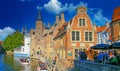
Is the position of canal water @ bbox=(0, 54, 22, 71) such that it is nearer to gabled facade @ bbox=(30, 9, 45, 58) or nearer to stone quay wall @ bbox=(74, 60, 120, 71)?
gabled facade @ bbox=(30, 9, 45, 58)

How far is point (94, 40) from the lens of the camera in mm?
39750

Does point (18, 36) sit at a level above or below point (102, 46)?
above

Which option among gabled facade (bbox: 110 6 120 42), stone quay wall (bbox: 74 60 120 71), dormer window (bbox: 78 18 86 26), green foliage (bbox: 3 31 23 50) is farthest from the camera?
green foliage (bbox: 3 31 23 50)

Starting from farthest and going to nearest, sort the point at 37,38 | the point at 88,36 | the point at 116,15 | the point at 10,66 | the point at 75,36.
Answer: the point at 37,38
the point at 10,66
the point at 88,36
the point at 75,36
the point at 116,15

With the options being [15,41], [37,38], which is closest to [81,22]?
[37,38]

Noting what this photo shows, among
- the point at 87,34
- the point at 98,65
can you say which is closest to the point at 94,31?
the point at 87,34

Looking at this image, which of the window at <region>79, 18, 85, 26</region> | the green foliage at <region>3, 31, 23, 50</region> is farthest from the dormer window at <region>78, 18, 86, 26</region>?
the green foliage at <region>3, 31, 23, 50</region>

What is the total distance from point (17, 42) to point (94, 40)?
74302mm

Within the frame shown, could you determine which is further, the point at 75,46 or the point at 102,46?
the point at 75,46

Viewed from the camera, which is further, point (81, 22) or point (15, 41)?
point (15, 41)

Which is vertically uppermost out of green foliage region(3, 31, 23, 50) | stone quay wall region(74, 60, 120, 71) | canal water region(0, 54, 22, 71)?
green foliage region(3, 31, 23, 50)

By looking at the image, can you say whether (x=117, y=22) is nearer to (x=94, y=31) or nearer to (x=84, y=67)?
(x=94, y=31)

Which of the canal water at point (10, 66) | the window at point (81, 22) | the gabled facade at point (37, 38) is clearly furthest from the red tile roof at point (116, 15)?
the gabled facade at point (37, 38)

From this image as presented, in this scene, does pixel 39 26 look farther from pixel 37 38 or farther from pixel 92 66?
pixel 92 66
